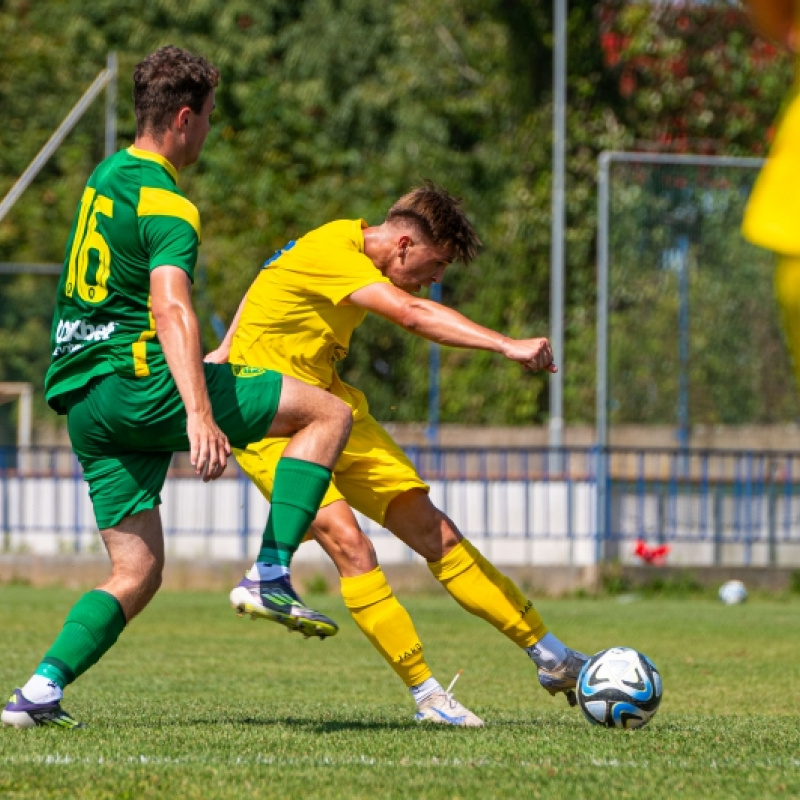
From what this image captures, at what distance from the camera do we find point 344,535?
20.5 ft

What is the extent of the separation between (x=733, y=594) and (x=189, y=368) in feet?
35.4

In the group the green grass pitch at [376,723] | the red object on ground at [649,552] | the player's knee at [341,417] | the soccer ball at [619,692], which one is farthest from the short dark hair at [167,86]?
the red object on ground at [649,552]

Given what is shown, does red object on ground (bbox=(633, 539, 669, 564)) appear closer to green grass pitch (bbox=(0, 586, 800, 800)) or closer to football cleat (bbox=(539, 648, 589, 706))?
green grass pitch (bbox=(0, 586, 800, 800))

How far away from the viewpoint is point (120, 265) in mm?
5547

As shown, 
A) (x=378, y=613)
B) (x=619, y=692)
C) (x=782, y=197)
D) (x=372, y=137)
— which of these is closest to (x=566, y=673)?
(x=619, y=692)

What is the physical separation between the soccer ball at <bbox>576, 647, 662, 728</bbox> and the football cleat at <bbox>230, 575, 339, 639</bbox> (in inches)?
52.4

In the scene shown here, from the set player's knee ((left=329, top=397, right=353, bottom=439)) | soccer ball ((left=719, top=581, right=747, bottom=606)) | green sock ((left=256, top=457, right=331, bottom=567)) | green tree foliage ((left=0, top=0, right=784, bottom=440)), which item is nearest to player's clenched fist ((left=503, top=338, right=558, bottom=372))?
player's knee ((left=329, top=397, right=353, bottom=439))

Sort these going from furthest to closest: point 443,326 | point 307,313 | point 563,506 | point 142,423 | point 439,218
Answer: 1. point 563,506
2. point 307,313
3. point 439,218
4. point 443,326
5. point 142,423

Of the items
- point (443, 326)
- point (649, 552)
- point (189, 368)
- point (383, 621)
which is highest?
point (443, 326)

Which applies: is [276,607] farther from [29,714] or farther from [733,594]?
[733,594]

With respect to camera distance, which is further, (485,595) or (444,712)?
(485,595)

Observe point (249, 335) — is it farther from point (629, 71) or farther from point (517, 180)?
point (629, 71)

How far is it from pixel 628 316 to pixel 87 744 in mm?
12960

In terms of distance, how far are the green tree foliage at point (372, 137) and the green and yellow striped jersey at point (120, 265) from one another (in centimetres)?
1518
